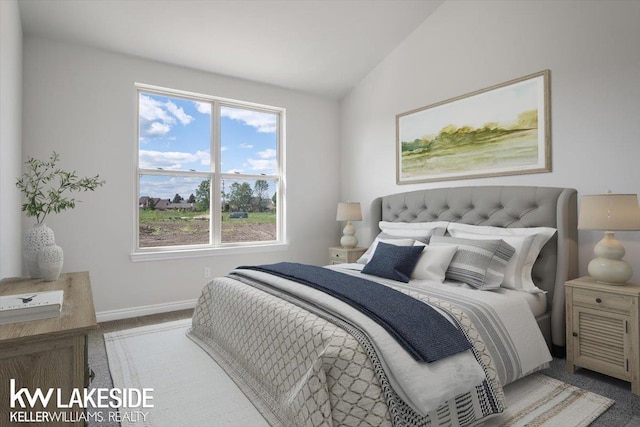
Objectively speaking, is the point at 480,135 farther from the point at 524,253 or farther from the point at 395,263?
the point at 395,263

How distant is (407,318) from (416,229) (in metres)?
1.87

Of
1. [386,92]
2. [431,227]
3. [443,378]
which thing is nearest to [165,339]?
[443,378]

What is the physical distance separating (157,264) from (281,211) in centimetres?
163

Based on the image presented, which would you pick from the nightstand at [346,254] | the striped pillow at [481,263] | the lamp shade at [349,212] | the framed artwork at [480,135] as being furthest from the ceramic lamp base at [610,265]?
the lamp shade at [349,212]

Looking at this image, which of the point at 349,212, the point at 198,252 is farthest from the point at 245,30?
the point at 198,252

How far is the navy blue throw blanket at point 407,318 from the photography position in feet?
5.09

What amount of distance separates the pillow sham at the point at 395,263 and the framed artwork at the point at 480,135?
1.19 meters

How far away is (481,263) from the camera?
255 centimetres

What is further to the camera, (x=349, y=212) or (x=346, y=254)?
(x=349, y=212)

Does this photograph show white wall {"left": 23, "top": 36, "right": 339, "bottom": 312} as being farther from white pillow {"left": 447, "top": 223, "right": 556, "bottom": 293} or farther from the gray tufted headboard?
white pillow {"left": 447, "top": 223, "right": 556, "bottom": 293}

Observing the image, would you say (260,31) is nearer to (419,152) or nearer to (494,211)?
(419,152)

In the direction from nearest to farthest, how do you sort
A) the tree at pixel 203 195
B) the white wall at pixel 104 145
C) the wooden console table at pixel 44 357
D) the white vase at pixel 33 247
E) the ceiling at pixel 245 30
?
the wooden console table at pixel 44 357
the white vase at pixel 33 247
the ceiling at pixel 245 30
the white wall at pixel 104 145
the tree at pixel 203 195

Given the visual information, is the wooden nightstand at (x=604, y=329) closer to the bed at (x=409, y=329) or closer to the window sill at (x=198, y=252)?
the bed at (x=409, y=329)

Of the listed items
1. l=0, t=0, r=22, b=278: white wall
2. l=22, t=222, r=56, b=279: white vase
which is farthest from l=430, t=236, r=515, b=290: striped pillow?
l=0, t=0, r=22, b=278: white wall
